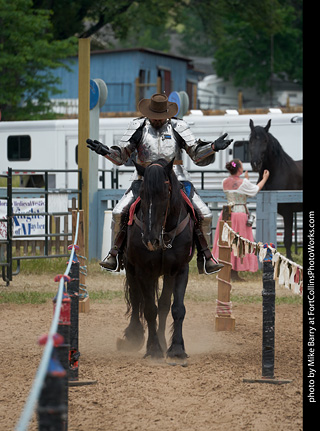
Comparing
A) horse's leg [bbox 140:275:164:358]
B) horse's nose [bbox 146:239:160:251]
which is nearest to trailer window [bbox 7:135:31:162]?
horse's leg [bbox 140:275:164:358]

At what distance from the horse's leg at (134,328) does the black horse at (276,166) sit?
7685mm

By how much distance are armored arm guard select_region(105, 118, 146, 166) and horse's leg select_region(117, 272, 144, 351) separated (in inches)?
46.9

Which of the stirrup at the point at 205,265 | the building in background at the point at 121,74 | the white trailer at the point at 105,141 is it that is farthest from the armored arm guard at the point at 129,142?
the building in background at the point at 121,74

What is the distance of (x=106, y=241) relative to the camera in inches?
609

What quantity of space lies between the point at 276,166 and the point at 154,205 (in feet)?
31.4

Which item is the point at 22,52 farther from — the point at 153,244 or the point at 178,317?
the point at 153,244

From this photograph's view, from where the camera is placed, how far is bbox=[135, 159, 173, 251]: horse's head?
712cm

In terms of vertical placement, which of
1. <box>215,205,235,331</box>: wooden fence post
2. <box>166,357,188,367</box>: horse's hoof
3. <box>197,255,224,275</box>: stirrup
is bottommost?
<box>166,357,188,367</box>: horse's hoof

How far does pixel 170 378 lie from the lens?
22.7 ft

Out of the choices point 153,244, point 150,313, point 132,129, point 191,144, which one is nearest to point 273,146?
point 191,144

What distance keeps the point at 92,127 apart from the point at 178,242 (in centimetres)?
923

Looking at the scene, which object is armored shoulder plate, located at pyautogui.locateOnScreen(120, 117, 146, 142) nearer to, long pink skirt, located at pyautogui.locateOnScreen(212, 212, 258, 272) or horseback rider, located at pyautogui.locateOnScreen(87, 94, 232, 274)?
horseback rider, located at pyautogui.locateOnScreen(87, 94, 232, 274)

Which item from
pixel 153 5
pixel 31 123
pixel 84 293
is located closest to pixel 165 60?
pixel 153 5

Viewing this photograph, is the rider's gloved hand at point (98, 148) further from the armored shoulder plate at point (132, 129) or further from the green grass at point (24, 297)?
the green grass at point (24, 297)
